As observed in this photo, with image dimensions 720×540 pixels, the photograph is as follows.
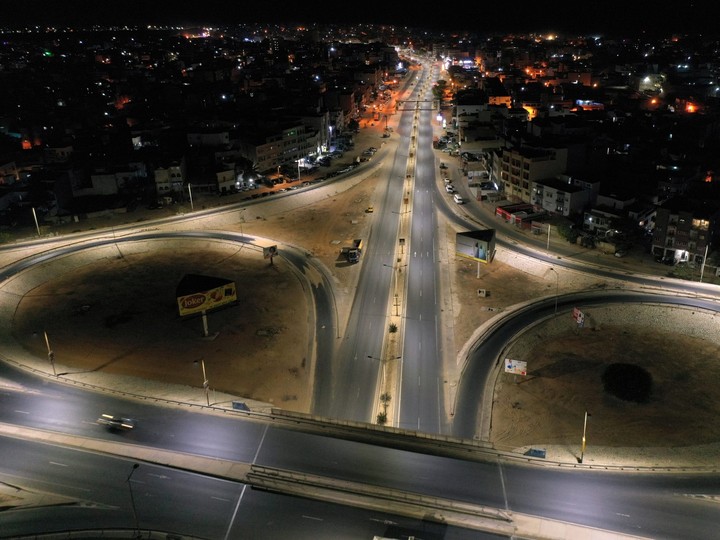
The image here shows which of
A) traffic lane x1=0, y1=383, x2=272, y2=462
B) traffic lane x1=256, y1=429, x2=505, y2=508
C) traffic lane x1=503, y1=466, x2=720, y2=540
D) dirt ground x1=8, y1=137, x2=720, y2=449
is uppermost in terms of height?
traffic lane x1=0, y1=383, x2=272, y2=462

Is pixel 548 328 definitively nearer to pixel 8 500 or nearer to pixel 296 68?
pixel 8 500

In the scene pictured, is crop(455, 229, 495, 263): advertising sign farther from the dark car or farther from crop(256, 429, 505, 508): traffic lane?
the dark car

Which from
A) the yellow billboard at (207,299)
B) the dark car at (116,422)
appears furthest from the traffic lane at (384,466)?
the yellow billboard at (207,299)

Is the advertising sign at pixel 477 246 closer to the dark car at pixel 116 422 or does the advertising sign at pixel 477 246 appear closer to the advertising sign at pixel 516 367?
the advertising sign at pixel 516 367

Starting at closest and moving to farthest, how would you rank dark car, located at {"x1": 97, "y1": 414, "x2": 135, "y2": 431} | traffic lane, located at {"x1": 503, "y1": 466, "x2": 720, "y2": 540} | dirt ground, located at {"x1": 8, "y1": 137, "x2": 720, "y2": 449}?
traffic lane, located at {"x1": 503, "y1": 466, "x2": 720, "y2": 540}, dark car, located at {"x1": 97, "y1": 414, "x2": 135, "y2": 431}, dirt ground, located at {"x1": 8, "y1": 137, "x2": 720, "y2": 449}

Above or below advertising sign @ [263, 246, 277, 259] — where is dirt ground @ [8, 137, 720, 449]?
below

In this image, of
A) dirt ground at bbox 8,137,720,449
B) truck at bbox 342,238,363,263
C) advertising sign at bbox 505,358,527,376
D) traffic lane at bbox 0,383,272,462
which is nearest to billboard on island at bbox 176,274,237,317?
dirt ground at bbox 8,137,720,449
